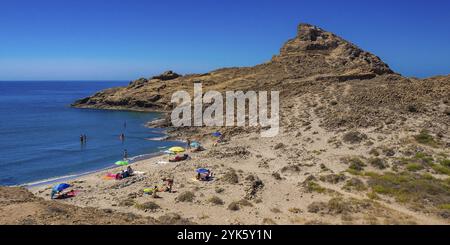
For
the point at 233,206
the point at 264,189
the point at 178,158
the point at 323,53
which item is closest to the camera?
the point at 233,206

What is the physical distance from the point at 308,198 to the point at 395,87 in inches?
1440

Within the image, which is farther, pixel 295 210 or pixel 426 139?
pixel 426 139

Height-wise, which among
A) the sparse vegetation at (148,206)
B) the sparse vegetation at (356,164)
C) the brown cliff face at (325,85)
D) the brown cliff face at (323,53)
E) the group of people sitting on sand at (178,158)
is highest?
the brown cliff face at (323,53)

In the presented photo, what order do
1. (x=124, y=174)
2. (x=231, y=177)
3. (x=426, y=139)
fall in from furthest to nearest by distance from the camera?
1. (x=426, y=139)
2. (x=124, y=174)
3. (x=231, y=177)

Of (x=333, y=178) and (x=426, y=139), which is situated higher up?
(x=426, y=139)

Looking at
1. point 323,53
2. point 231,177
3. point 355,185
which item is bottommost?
point 231,177

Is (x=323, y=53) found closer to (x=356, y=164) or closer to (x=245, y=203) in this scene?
(x=356, y=164)

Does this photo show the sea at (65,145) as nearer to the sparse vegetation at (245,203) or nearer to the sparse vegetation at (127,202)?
the sparse vegetation at (127,202)

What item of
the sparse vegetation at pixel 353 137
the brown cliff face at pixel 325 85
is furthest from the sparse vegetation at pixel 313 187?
the brown cliff face at pixel 325 85

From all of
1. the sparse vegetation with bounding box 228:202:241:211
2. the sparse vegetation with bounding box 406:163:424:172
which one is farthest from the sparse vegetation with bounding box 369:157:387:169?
the sparse vegetation with bounding box 228:202:241:211

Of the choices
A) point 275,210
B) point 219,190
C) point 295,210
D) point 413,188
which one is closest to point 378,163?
point 413,188

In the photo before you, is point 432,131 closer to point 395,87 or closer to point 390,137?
point 390,137

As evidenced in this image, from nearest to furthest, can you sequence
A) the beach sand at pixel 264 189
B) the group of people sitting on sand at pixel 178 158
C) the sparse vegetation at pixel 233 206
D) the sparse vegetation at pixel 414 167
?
the beach sand at pixel 264 189, the sparse vegetation at pixel 233 206, the sparse vegetation at pixel 414 167, the group of people sitting on sand at pixel 178 158
